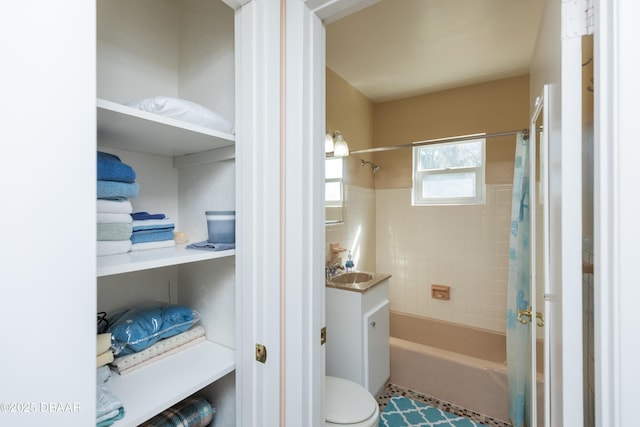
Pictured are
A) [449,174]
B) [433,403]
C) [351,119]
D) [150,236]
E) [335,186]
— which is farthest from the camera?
[449,174]

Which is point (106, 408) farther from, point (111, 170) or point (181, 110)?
point (181, 110)

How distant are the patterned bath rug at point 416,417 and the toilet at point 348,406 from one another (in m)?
0.64

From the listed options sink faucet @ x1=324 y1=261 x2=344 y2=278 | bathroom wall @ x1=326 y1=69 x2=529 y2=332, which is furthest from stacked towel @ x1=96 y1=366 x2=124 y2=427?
bathroom wall @ x1=326 y1=69 x2=529 y2=332

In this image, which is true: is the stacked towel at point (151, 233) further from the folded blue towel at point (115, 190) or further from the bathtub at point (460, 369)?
the bathtub at point (460, 369)

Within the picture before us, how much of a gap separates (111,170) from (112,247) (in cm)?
21

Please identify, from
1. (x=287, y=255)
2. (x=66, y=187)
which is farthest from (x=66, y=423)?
(x=287, y=255)

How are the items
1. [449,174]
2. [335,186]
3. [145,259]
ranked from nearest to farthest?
[145,259] < [335,186] < [449,174]

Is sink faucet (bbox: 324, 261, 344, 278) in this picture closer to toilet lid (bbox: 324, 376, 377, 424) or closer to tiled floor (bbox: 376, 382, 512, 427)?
toilet lid (bbox: 324, 376, 377, 424)

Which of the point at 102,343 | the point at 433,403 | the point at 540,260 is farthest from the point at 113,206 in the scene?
the point at 433,403

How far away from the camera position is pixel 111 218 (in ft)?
2.58

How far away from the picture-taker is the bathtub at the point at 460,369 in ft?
6.26

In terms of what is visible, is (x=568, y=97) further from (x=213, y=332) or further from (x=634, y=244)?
(x=213, y=332)

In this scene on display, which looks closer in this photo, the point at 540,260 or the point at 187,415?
the point at 187,415

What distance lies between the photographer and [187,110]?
84 cm
